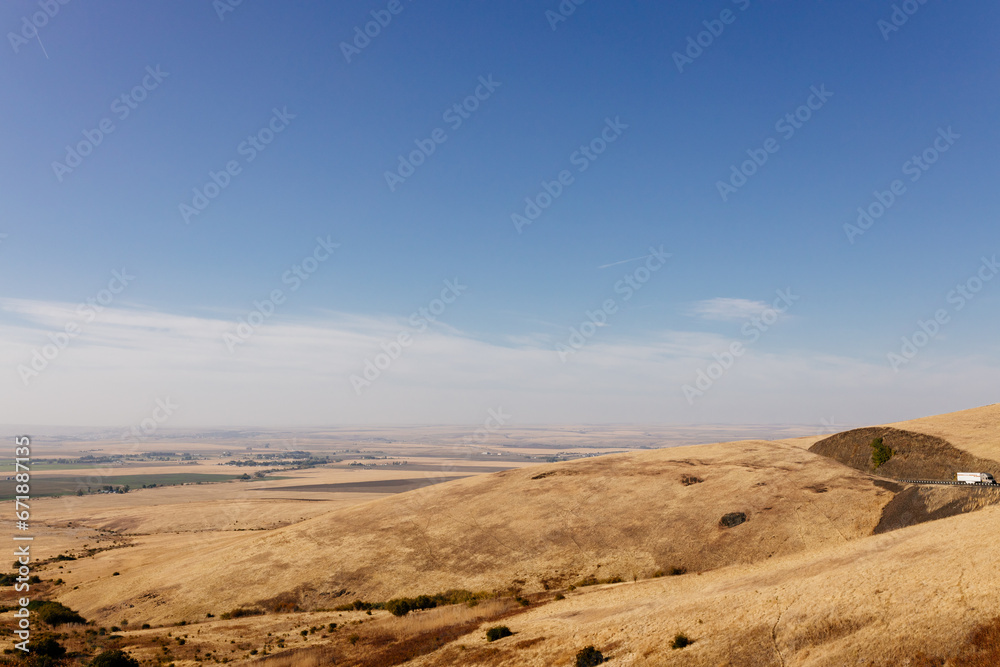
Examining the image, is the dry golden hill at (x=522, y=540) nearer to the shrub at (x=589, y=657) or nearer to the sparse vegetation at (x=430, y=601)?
the sparse vegetation at (x=430, y=601)

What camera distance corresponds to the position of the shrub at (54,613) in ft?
129

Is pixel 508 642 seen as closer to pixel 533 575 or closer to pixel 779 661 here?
pixel 779 661

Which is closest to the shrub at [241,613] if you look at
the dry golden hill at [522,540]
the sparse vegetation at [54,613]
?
the dry golden hill at [522,540]

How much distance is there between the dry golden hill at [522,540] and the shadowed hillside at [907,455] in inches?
114

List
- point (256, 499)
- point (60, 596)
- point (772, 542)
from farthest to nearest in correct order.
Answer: point (256, 499)
point (60, 596)
point (772, 542)

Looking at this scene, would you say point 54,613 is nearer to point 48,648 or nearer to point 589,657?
point 48,648

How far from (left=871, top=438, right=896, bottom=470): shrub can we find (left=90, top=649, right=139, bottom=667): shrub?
61.8 meters

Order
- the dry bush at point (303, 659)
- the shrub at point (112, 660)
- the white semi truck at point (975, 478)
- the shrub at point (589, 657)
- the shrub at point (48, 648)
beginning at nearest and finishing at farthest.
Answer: the shrub at point (589, 657)
the shrub at point (112, 660)
the dry bush at point (303, 659)
the shrub at point (48, 648)
the white semi truck at point (975, 478)

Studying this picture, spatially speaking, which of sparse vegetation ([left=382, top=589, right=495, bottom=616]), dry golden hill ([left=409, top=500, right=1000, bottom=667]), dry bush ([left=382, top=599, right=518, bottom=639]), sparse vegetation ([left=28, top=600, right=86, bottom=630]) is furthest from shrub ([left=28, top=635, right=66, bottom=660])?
dry golden hill ([left=409, top=500, right=1000, bottom=667])

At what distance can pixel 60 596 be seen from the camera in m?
46.8

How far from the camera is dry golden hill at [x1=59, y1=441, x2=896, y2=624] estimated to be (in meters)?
41.8

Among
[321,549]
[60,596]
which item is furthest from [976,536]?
[60,596]

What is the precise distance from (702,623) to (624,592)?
10.2 meters

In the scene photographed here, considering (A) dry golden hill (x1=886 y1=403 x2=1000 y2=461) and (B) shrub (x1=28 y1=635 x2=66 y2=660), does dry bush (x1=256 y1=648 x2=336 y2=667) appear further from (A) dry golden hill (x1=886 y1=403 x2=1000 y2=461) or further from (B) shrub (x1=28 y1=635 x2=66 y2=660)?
(A) dry golden hill (x1=886 y1=403 x2=1000 y2=461)
